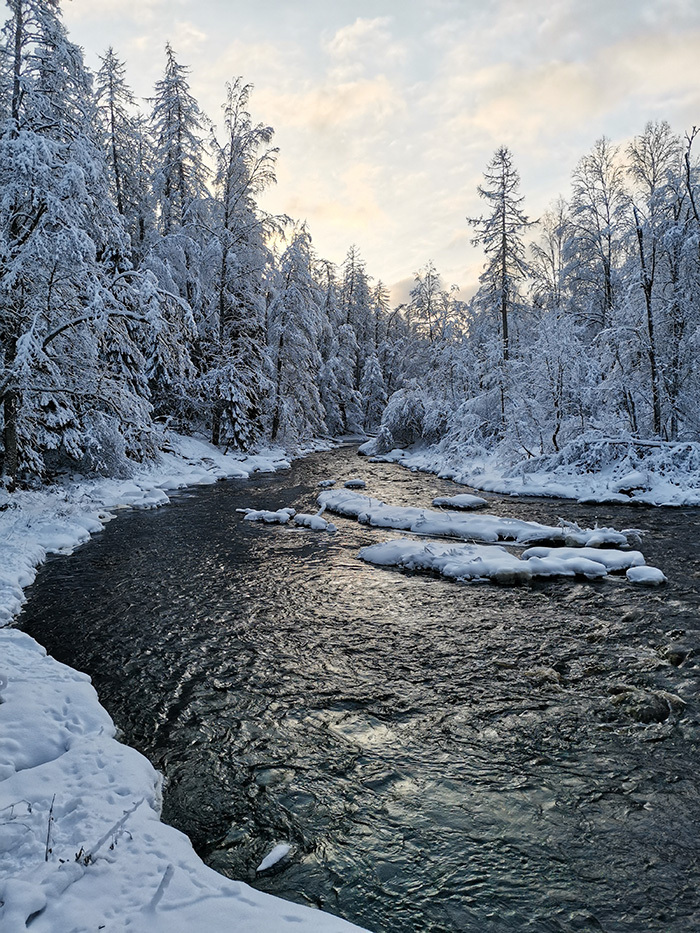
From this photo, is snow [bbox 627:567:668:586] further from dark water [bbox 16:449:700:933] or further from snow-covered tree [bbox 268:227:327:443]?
snow-covered tree [bbox 268:227:327:443]

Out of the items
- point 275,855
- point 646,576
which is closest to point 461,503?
point 646,576

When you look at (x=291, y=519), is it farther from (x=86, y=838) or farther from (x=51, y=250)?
(x=86, y=838)

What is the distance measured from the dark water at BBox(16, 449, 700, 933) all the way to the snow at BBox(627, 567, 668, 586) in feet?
0.74

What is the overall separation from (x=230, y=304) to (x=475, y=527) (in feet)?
74.1

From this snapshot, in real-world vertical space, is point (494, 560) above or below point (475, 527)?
below

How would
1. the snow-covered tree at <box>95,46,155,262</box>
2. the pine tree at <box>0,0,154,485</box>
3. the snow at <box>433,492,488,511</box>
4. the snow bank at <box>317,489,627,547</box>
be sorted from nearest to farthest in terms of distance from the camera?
1. the snow bank at <box>317,489,627,547</box>
2. the pine tree at <box>0,0,154,485</box>
3. the snow at <box>433,492,488,511</box>
4. the snow-covered tree at <box>95,46,155,262</box>

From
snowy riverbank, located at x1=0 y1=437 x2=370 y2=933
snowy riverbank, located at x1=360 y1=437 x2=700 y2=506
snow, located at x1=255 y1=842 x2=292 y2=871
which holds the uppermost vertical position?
snowy riverbank, located at x1=360 y1=437 x2=700 y2=506

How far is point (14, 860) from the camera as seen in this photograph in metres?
2.73

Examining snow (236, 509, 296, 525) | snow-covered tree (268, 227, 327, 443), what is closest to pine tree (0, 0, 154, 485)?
snow (236, 509, 296, 525)

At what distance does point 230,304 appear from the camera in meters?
29.0

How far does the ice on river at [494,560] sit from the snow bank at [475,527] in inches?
31.1

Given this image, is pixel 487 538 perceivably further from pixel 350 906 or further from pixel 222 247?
pixel 222 247

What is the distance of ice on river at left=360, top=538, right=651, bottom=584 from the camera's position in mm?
8562

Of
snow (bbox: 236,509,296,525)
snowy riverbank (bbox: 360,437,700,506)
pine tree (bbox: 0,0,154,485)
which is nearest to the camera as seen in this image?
pine tree (bbox: 0,0,154,485)
